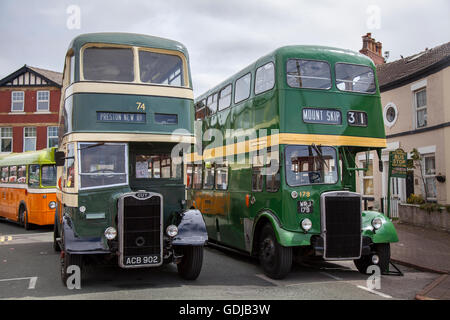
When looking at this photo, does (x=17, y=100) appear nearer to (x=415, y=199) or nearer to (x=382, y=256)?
(x=415, y=199)

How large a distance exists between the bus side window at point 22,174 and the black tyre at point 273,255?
1136 cm

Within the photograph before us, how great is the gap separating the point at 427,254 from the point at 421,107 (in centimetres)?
874

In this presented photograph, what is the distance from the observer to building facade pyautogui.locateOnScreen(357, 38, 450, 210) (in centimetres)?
1669

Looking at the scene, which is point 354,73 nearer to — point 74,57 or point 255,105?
point 255,105

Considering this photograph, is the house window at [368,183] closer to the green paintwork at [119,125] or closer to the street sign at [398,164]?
the street sign at [398,164]

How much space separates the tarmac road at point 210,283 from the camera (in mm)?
7332

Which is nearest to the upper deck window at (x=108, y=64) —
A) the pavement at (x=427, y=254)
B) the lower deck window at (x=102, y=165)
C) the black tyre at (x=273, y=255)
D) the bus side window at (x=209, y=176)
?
the lower deck window at (x=102, y=165)

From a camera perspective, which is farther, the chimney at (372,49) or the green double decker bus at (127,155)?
the chimney at (372,49)

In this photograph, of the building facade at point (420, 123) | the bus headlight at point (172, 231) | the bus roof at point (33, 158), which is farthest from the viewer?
the building facade at point (420, 123)

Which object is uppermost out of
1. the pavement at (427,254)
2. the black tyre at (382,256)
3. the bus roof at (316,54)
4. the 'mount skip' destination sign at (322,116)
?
the bus roof at (316,54)

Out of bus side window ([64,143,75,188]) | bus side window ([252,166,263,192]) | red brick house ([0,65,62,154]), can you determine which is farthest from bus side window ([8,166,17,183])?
red brick house ([0,65,62,154])

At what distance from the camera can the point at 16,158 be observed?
61.4 feet
